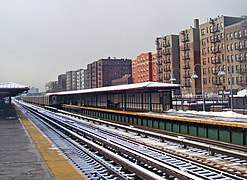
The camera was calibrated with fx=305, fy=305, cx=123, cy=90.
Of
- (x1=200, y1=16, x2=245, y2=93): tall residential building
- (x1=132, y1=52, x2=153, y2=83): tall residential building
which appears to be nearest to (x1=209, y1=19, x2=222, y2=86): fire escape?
(x1=200, y1=16, x2=245, y2=93): tall residential building

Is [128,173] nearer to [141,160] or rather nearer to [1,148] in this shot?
[141,160]

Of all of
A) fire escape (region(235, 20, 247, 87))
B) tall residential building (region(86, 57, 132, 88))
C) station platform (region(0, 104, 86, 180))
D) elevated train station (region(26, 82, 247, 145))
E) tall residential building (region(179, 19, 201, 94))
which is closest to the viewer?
station platform (region(0, 104, 86, 180))

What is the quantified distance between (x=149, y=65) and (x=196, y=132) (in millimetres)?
99258

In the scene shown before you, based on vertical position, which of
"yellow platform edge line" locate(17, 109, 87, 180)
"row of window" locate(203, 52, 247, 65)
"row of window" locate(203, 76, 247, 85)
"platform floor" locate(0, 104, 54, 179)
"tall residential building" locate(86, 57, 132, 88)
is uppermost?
"tall residential building" locate(86, 57, 132, 88)

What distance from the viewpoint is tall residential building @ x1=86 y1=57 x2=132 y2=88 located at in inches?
5723

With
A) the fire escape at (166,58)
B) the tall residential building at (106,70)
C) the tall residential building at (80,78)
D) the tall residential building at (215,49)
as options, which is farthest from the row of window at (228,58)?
the tall residential building at (80,78)

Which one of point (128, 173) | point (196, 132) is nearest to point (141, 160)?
point (128, 173)

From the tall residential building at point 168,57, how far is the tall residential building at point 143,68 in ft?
56.3

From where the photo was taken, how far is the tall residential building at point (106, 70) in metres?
145

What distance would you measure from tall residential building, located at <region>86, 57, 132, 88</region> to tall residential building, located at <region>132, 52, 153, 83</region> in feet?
68.3

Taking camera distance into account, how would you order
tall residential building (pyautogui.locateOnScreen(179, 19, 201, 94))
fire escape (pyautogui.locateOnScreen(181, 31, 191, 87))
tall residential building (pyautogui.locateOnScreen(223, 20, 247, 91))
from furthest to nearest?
fire escape (pyautogui.locateOnScreen(181, 31, 191, 87)), tall residential building (pyautogui.locateOnScreen(179, 19, 201, 94)), tall residential building (pyautogui.locateOnScreen(223, 20, 247, 91))

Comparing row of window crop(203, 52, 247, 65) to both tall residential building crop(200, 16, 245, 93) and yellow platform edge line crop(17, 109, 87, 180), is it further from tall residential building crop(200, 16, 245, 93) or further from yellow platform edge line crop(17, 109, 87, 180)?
yellow platform edge line crop(17, 109, 87, 180)

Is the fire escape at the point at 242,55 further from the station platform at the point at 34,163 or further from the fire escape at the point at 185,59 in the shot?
the station platform at the point at 34,163

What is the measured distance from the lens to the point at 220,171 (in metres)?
9.66
